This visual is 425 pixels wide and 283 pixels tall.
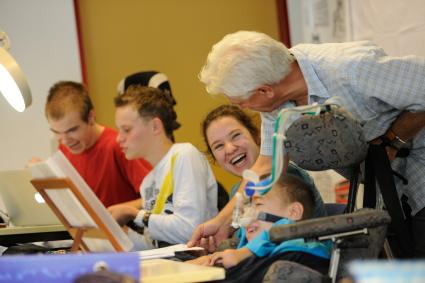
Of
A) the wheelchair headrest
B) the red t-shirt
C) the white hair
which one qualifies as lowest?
the red t-shirt

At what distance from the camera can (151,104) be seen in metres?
3.49

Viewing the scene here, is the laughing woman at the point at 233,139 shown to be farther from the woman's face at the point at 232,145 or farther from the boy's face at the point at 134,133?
the boy's face at the point at 134,133

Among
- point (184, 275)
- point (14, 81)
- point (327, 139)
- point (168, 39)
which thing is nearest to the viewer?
point (184, 275)

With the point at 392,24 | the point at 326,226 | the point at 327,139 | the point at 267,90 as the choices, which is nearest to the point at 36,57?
the point at 392,24

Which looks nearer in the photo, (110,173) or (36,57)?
(110,173)

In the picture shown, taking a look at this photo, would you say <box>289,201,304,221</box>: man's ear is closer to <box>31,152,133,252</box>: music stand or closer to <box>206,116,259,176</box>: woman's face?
<box>31,152,133,252</box>: music stand

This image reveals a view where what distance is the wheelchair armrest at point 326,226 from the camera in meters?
1.70

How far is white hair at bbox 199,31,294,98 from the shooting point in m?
2.24

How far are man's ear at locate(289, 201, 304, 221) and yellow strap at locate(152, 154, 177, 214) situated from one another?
987 millimetres

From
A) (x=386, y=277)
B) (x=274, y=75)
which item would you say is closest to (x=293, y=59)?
(x=274, y=75)

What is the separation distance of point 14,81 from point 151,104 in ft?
2.99

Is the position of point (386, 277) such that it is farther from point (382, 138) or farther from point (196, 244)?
point (196, 244)

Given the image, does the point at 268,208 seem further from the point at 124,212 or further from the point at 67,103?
the point at 67,103

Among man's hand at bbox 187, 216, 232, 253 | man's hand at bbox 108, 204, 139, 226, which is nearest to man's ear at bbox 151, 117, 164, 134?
man's hand at bbox 108, 204, 139, 226
